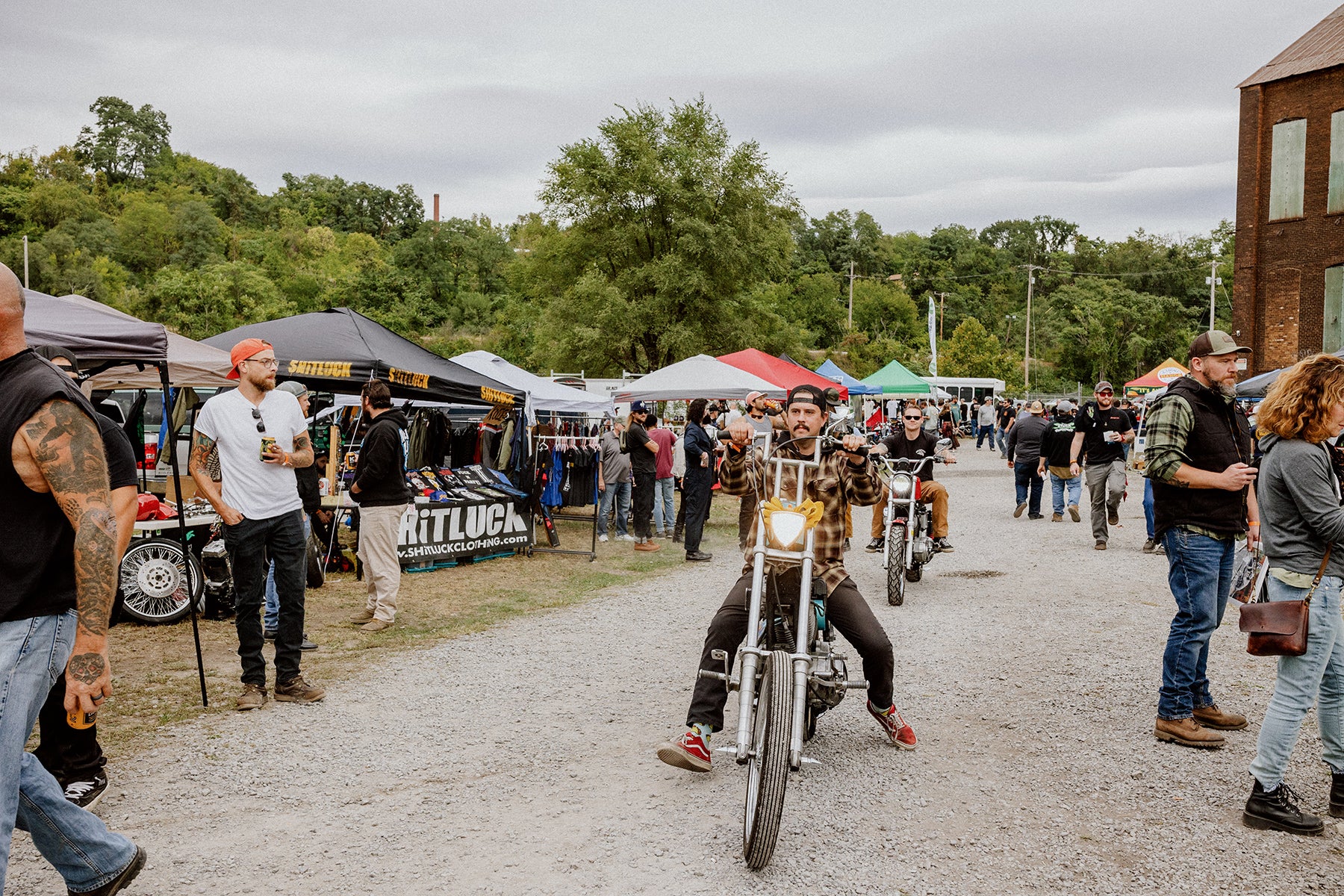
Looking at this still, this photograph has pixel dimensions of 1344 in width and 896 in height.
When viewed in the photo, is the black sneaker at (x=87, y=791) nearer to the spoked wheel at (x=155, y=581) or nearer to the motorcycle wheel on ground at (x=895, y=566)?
the spoked wheel at (x=155, y=581)

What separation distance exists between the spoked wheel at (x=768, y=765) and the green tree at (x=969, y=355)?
59864 mm

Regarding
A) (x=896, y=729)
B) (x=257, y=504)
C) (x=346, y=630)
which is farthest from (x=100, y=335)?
(x=896, y=729)

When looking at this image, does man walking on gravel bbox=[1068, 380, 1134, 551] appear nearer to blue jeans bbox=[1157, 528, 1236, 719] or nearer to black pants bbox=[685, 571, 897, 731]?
blue jeans bbox=[1157, 528, 1236, 719]

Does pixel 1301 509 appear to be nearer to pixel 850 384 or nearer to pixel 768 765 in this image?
pixel 768 765

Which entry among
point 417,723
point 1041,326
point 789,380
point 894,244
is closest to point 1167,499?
point 417,723

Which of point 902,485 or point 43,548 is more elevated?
point 43,548

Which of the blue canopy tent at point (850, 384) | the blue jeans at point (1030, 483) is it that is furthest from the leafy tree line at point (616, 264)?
the blue jeans at point (1030, 483)

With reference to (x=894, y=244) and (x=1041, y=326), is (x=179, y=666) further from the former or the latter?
(x=894, y=244)

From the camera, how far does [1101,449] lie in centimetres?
1363

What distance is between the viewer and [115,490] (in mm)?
3811

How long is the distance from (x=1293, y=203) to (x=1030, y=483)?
760 inches

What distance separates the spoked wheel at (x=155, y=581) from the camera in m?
8.32

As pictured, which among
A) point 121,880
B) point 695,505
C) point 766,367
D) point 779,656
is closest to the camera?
point 121,880

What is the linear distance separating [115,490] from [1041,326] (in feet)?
281
